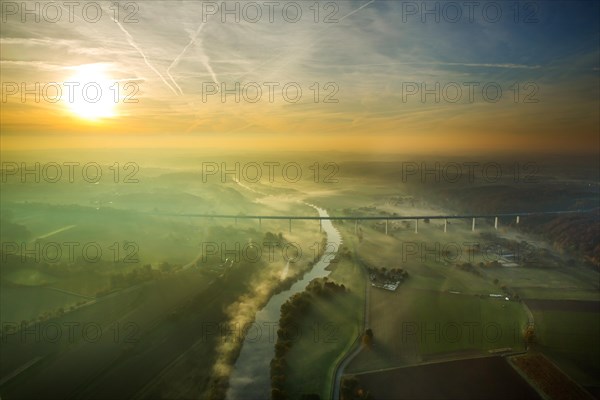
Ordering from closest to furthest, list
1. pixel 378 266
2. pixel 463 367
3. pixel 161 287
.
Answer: pixel 463 367, pixel 161 287, pixel 378 266

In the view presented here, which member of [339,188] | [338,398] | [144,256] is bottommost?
[338,398]

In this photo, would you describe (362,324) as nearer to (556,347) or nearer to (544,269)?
(556,347)

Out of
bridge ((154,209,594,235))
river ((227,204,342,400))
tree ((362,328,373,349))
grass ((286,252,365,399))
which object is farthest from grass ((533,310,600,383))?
bridge ((154,209,594,235))

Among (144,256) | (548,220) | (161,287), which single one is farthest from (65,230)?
(548,220)

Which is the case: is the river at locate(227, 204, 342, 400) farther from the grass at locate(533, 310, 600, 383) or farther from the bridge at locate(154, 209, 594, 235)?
the bridge at locate(154, 209, 594, 235)

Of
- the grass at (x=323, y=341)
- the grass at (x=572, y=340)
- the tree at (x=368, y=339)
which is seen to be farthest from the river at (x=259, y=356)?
the grass at (x=572, y=340)

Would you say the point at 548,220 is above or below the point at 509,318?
above

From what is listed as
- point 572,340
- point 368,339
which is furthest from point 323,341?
point 572,340

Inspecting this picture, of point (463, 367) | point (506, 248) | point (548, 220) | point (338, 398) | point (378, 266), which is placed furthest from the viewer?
point (548, 220)

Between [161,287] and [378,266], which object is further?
[378,266]

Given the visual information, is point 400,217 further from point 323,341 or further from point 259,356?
point 259,356
